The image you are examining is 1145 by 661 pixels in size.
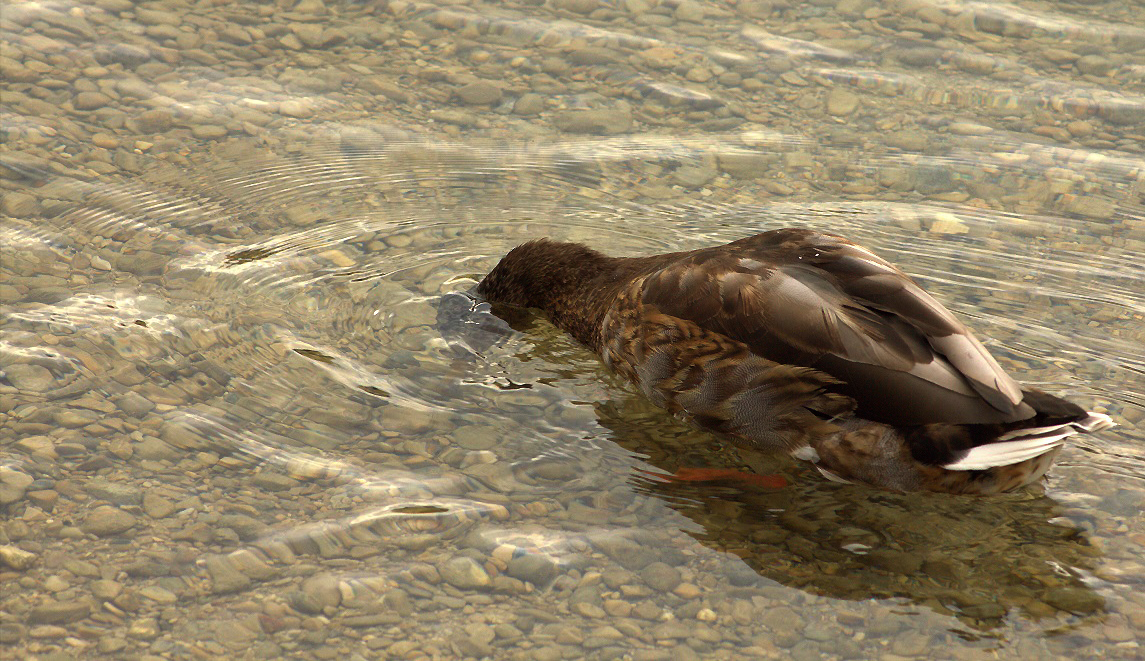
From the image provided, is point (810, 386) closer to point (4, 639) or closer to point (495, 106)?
point (4, 639)

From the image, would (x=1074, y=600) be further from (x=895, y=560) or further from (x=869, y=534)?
(x=869, y=534)

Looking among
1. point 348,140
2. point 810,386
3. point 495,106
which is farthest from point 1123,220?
point 348,140

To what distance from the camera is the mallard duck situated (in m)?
4.73

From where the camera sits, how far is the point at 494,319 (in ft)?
22.1

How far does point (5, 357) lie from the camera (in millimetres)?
5934

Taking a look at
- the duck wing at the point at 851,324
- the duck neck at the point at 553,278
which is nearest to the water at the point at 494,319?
the duck neck at the point at 553,278

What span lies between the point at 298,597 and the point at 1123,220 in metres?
5.38

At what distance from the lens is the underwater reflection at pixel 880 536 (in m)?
4.82

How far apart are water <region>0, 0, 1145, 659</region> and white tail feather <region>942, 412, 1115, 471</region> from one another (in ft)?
1.77

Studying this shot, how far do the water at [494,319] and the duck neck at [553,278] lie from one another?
0.65 ft

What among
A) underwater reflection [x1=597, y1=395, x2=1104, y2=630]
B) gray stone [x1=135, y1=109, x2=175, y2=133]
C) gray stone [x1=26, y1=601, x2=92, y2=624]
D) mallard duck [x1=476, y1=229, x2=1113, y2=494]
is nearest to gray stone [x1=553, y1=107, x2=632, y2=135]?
mallard duck [x1=476, y1=229, x2=1113, y2=494]

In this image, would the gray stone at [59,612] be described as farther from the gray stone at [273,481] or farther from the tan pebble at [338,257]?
the tan pebble at [338,257]

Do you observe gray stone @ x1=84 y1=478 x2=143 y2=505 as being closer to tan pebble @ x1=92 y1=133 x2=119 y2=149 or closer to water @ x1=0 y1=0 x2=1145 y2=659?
water @ x1=0 y1=0 x2=1145 y2=659

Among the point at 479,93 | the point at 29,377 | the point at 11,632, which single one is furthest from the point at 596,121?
the point at 11,632
